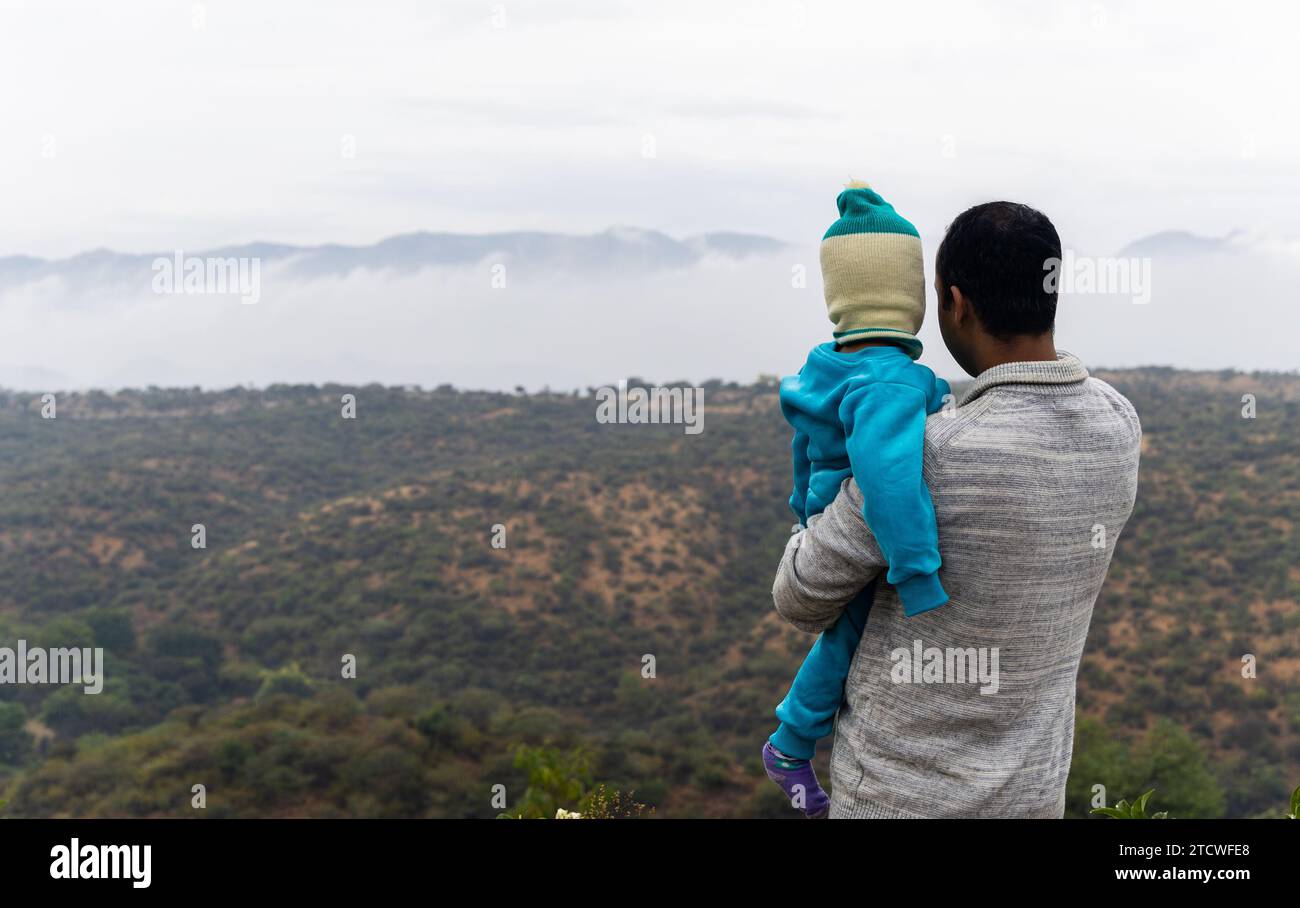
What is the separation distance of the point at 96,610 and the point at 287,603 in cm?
463

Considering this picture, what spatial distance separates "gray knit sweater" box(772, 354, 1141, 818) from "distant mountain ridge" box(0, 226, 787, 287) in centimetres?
7368

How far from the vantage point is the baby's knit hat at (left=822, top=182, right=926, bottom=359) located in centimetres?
169

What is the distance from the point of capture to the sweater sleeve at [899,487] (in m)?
1.47

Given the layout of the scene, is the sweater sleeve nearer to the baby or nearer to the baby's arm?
the baby

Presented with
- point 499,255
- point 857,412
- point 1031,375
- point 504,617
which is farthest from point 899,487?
point 499,255

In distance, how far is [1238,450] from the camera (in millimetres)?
29844

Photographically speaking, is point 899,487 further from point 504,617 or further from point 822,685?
point 504,617

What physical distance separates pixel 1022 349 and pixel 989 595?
13.9 inches

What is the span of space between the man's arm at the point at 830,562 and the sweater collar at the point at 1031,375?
0.23 meters

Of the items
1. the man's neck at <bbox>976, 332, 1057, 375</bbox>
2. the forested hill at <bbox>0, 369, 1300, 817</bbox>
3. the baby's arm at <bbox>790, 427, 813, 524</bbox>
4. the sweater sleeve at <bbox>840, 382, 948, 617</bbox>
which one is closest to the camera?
the sweater sleeve at <bbox>840, 382, 948, 617</bbox>

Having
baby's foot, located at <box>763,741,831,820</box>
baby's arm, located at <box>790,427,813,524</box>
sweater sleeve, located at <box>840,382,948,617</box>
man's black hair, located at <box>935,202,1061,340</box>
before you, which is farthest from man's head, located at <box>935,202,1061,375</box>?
baby's foot, located at <box>763,741,831,820</box>

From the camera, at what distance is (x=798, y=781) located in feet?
5.85
